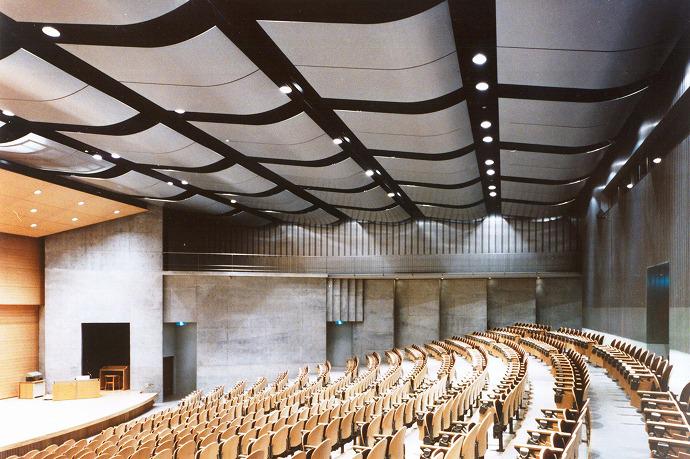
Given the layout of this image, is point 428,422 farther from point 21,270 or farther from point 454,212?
point 454,212

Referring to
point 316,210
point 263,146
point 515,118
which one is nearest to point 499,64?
point 515,118

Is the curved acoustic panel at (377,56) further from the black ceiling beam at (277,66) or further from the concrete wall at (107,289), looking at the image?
the concrete wall at (107,289)

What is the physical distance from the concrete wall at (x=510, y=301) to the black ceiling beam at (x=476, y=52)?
36.6 feet

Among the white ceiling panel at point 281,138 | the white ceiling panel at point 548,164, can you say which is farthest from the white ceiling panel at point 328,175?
the white ceiling panel at point 548,164

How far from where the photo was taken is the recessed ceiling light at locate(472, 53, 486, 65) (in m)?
7.52

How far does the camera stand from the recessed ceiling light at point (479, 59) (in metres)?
7.52

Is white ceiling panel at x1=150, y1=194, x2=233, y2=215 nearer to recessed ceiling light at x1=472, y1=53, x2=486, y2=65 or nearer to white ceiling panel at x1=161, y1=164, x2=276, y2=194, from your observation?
white ceiling panel at x1=161, y1=164, x2=276, y2=194

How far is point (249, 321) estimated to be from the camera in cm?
2038

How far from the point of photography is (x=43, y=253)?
18.4m

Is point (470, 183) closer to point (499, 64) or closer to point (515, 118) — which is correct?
point (515, 118)

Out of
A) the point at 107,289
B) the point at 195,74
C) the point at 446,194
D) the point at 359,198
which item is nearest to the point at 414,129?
the point at 195,74

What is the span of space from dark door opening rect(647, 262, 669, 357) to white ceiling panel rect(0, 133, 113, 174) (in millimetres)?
11640

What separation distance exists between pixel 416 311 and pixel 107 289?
11.0m

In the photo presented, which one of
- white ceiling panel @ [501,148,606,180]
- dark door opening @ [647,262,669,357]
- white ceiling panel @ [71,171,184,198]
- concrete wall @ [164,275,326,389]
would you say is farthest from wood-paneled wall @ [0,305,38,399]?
dark door opening @ [647,262,669,357]
